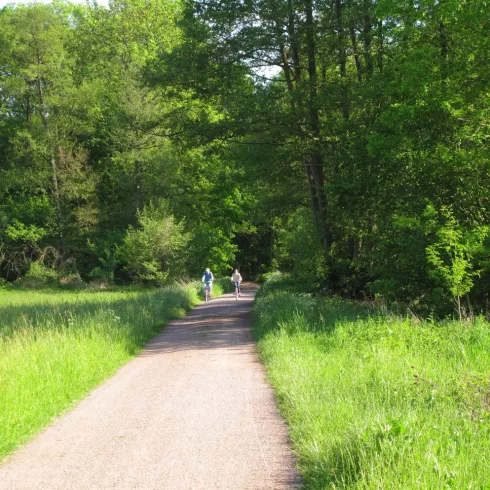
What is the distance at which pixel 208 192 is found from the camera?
54688 mm

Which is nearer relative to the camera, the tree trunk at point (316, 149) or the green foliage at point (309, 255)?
the tree trunk at point (316, 149)

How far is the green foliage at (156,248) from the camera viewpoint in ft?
130

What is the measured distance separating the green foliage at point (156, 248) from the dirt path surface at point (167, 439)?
29.1 meters

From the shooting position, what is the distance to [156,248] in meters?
40.2

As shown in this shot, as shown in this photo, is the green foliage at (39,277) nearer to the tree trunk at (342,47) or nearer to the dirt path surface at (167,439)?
the tree trunk at (342,47)

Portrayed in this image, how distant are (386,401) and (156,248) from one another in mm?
34641

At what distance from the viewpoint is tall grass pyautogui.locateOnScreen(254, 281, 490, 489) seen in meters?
4.36

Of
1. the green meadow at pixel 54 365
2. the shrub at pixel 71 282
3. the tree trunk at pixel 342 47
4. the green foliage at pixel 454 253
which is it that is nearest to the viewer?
the green meadow at pixel 54 365

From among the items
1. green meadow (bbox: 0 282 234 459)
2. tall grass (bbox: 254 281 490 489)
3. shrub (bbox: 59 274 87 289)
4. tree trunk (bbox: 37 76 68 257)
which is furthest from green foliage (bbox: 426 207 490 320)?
tree trunk (bbox: 37 76 68 257)

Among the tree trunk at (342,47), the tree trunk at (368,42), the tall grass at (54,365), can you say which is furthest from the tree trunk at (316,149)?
the tall grass at (54,365)

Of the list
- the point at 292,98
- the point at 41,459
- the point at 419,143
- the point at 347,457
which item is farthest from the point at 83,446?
the point at 292,98

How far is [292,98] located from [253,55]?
3052 millimetres

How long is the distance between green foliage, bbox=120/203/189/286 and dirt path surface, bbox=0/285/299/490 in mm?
29101

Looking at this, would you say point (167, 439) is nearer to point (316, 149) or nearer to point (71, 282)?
point (316, 149)
